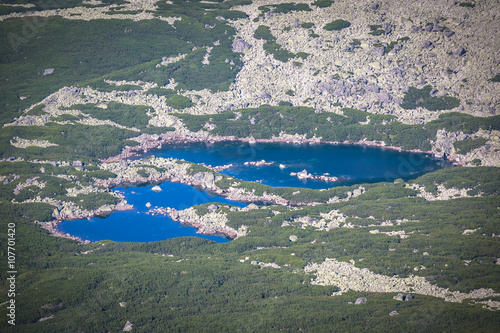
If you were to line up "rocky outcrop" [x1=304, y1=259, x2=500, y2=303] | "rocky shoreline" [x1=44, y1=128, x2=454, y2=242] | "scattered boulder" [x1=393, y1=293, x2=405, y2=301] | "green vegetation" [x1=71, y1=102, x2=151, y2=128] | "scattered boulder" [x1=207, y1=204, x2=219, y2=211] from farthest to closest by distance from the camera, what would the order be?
"green vegetation" [x1=71, y1=102, x2=151, y2=128]
"scattered boulder" [x1=207, y1=204, x2=219, y2=211]
"rocky shoreline" [x1=44, y1=128, x2=454, y2=242]
"rocky outcrop" [x1=304, y1=259, x2=500, y2=303]
"scattered boulder" [x1=393, y1=293, x2=405, y2=301]

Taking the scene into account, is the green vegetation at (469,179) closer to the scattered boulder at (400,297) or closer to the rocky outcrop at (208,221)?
the rocky outcrop at (208,221)

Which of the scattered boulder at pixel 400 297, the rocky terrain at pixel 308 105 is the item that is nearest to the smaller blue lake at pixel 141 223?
the rocky terrain at pixel 308 105

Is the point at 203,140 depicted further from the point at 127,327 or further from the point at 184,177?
the point at 127,327

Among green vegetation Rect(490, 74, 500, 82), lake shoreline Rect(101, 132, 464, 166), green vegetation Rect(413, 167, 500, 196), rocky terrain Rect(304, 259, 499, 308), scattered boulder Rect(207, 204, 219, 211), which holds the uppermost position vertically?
green vegetation Rect(490, 74, 500, 82)

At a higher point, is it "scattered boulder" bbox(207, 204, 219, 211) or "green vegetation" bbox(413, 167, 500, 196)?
"green vegetation" bbox(413, 167, 500, 196)

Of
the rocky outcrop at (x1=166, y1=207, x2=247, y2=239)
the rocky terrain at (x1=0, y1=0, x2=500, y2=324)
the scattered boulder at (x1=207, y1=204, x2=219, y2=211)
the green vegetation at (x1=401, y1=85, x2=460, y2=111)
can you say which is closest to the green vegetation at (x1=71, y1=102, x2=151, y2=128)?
the rocky terrain at (x1=0, y1=0, x2=500, y2=324)

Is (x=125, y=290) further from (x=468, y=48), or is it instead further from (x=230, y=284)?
(x=468, y=48)

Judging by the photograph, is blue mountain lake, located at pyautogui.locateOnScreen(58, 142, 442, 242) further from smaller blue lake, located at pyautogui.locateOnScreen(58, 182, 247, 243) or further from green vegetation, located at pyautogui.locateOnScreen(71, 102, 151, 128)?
green vegetation, located at pyautogui.locateOnScreen(71, 102, 151, 128)
